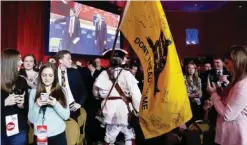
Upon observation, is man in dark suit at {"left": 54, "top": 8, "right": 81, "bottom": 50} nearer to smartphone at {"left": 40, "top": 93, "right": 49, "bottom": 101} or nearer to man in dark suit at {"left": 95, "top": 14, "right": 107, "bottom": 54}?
man in dark suit at {"left": 95, "top": 14, "right": 107, "bottom": 54}

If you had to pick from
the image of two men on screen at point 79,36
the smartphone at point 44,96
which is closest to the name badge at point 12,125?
the smartphone at point 44,96

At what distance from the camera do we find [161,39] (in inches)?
78.8

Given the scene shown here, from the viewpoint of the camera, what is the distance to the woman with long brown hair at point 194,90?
4.87m

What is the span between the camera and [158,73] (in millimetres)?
1991

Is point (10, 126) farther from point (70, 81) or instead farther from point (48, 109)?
point (70, 81)

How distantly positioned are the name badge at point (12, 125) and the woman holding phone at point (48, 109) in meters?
0.12

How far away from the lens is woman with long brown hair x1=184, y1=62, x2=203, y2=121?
4.87 meters

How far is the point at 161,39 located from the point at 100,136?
3239mm

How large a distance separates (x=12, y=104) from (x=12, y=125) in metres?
0.17

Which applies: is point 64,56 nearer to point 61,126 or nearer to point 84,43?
point 61,126

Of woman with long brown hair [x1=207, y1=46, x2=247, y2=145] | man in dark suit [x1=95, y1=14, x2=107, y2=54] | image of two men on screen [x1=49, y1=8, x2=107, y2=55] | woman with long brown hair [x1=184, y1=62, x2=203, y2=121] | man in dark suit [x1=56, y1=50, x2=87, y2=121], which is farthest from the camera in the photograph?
man in dark suit [x1=95, y1=14, x2=107, y2=54]

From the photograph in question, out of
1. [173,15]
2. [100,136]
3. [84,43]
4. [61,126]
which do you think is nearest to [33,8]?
[84,43]

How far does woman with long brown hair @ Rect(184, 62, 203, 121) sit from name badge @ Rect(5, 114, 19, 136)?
299 centimetres

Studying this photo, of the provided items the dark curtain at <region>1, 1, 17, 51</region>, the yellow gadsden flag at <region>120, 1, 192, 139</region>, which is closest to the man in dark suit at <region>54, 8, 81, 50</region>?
the dark curtain at <region>1, 1, 17, 51</region>
